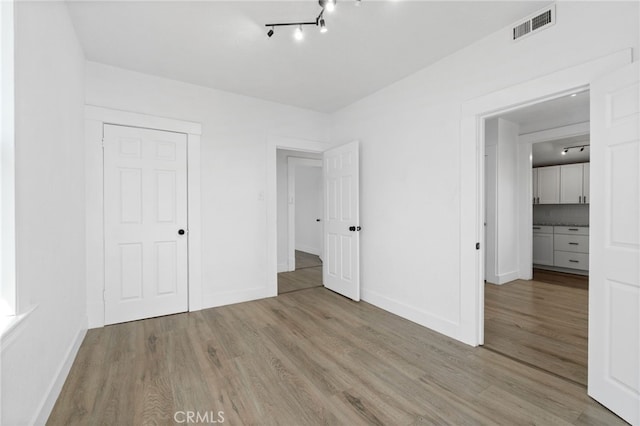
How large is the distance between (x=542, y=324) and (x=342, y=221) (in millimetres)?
2477

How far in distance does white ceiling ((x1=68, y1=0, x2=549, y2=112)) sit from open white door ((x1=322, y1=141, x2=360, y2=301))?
1.02 m

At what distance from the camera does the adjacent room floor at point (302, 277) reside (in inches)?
178

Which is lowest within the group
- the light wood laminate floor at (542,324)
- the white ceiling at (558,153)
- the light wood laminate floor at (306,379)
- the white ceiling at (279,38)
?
the light wood laminate floor at (306,379)

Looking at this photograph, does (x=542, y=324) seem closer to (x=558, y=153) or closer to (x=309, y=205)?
(x=558, y=153)

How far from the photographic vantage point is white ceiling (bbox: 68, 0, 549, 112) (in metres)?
2.16

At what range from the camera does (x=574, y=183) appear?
5.63 metres

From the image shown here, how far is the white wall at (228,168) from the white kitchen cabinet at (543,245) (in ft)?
18.0

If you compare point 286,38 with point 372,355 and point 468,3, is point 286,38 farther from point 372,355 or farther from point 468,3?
point 372,355

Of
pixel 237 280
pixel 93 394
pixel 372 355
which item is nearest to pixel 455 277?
pixel 372 355

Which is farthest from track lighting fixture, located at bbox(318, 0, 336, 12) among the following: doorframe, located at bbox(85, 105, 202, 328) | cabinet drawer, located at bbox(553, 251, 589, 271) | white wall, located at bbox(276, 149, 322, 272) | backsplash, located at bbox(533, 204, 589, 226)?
backsplash, located at bbox(533, 204, 589, 226)

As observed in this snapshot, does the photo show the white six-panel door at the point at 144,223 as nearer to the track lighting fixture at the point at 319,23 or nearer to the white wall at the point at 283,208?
the track lighting fixture at the point at 319,23

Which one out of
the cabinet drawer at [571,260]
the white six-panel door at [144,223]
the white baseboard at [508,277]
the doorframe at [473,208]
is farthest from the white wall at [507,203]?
the white six-panel door at [144,223]

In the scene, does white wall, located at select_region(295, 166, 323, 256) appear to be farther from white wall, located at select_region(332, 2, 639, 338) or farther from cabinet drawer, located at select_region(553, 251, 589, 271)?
cabinet drawer, located at select_region(553, 251, 589, 271)

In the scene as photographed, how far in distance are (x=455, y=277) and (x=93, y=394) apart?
9.74ft
